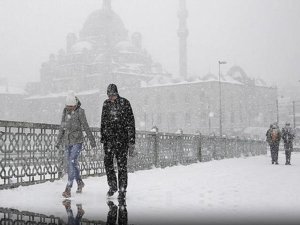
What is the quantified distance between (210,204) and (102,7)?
76.6 meters

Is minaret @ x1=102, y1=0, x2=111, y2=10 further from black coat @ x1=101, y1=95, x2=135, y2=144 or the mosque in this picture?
black coat @ x1=101, y1=95, x2=135, y2=144

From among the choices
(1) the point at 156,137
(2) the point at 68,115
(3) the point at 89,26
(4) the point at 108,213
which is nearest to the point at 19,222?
(4) the point at 108,213

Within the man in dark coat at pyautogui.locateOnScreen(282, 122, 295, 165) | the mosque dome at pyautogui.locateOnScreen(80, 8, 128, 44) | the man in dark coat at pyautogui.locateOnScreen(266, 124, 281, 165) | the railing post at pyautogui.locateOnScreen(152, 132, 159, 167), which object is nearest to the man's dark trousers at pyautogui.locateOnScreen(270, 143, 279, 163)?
the man in dark coat at pyautogui.locateOnScreen(266, 124, 281, 165)

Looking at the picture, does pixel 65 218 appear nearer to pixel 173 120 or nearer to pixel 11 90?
pixel 173 120

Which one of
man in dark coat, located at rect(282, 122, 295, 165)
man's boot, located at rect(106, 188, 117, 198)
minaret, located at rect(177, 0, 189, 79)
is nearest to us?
man's boot, located at rect(106, 188, 117, 198)

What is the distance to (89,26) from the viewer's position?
80.1 metres

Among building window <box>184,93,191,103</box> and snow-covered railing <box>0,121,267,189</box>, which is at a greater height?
building window <box>184,93,191,103</box>

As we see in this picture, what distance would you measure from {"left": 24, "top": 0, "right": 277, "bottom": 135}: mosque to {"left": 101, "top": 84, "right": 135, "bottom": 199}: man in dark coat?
54.0m

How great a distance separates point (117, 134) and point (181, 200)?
1348mm

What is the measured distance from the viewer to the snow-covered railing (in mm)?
8117

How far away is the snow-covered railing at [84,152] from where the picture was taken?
8117mm

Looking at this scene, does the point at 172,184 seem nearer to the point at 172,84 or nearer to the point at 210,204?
the point at 210,204

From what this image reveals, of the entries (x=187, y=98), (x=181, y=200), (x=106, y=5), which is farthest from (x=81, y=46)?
(x=181, y=200)

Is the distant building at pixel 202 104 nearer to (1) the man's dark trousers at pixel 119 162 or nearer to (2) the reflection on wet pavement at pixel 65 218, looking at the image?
(1) the man's dark trousers at pixel 119 162
